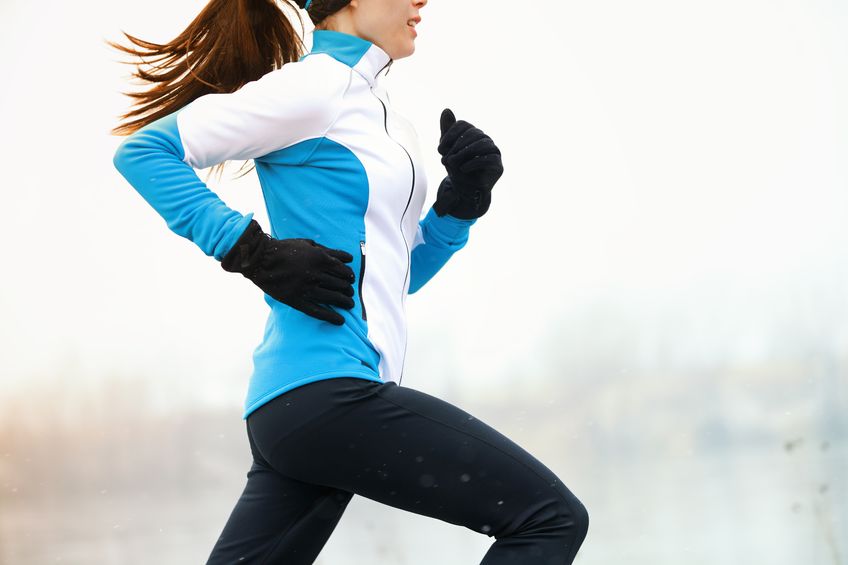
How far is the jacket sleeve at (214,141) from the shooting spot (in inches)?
37.0

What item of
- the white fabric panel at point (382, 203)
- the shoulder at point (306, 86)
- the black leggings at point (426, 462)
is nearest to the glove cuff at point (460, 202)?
the white fabric panel at point (382, 203)

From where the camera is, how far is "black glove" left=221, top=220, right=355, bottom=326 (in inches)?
36.1

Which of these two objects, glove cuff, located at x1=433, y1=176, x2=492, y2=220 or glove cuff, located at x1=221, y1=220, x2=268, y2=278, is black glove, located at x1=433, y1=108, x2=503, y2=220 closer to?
glove cuff, located at x1=433, y1=176, x2=492, y2=220

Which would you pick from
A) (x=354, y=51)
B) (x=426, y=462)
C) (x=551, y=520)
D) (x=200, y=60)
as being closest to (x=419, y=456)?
(x=426, y=462)

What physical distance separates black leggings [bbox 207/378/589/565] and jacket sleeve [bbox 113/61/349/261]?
20 cm

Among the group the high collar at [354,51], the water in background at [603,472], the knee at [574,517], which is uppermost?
the high collar at [354,51]

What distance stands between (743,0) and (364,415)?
250 cm

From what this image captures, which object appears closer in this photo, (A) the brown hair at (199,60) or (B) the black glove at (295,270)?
(B) the black glove at (295,270)

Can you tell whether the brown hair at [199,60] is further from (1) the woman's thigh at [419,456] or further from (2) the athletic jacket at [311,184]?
(1) the woman's thigh at [419,456]

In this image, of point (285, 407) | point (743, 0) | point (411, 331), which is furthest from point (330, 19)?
point (743, 0)

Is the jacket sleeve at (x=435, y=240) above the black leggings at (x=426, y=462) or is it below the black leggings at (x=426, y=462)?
above

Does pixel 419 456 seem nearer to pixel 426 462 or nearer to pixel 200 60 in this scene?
pixel 426 462

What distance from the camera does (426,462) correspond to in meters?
0.88

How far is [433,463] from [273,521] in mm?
259
